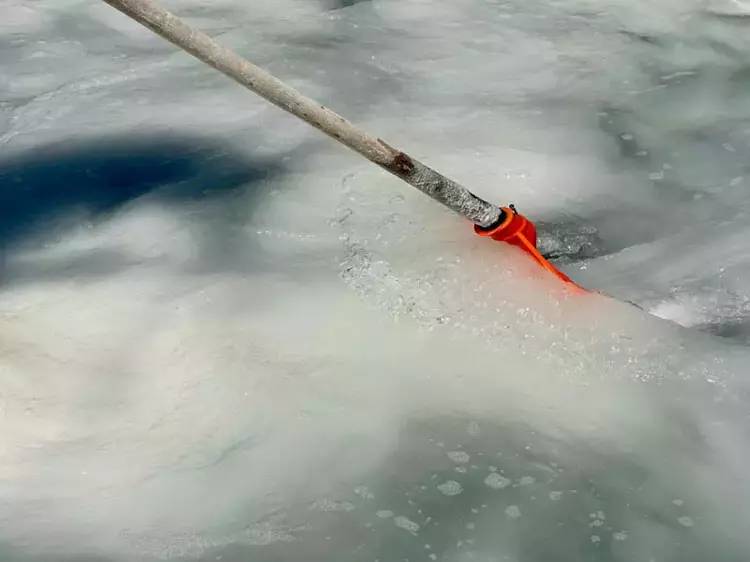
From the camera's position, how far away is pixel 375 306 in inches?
96.7

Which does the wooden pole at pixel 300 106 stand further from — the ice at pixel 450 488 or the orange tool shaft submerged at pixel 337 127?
the ice at pixel 450 488

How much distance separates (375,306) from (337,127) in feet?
1.68

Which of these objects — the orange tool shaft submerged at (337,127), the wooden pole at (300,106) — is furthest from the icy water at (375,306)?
the wooden pole at (300,106)

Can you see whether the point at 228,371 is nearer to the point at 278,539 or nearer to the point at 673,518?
the point at 278,539

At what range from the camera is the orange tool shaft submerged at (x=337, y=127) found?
6.39 feet

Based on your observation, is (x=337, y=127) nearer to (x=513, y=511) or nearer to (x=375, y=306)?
(x=375, y=306)

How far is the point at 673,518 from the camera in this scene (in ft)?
6.52

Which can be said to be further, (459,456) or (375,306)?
(375,306)

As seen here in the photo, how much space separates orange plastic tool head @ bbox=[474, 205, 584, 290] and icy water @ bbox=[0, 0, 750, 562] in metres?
0.04

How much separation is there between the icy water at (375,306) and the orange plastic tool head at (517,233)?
42 mm

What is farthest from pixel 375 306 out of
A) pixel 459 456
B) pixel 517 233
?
pixel 459 456

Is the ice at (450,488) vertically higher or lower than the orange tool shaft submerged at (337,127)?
lower

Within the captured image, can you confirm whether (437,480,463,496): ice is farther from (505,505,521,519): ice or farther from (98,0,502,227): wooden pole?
(98,0,502,227): wooden pole

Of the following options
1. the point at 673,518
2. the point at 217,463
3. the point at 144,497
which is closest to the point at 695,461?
the point at 673,518
